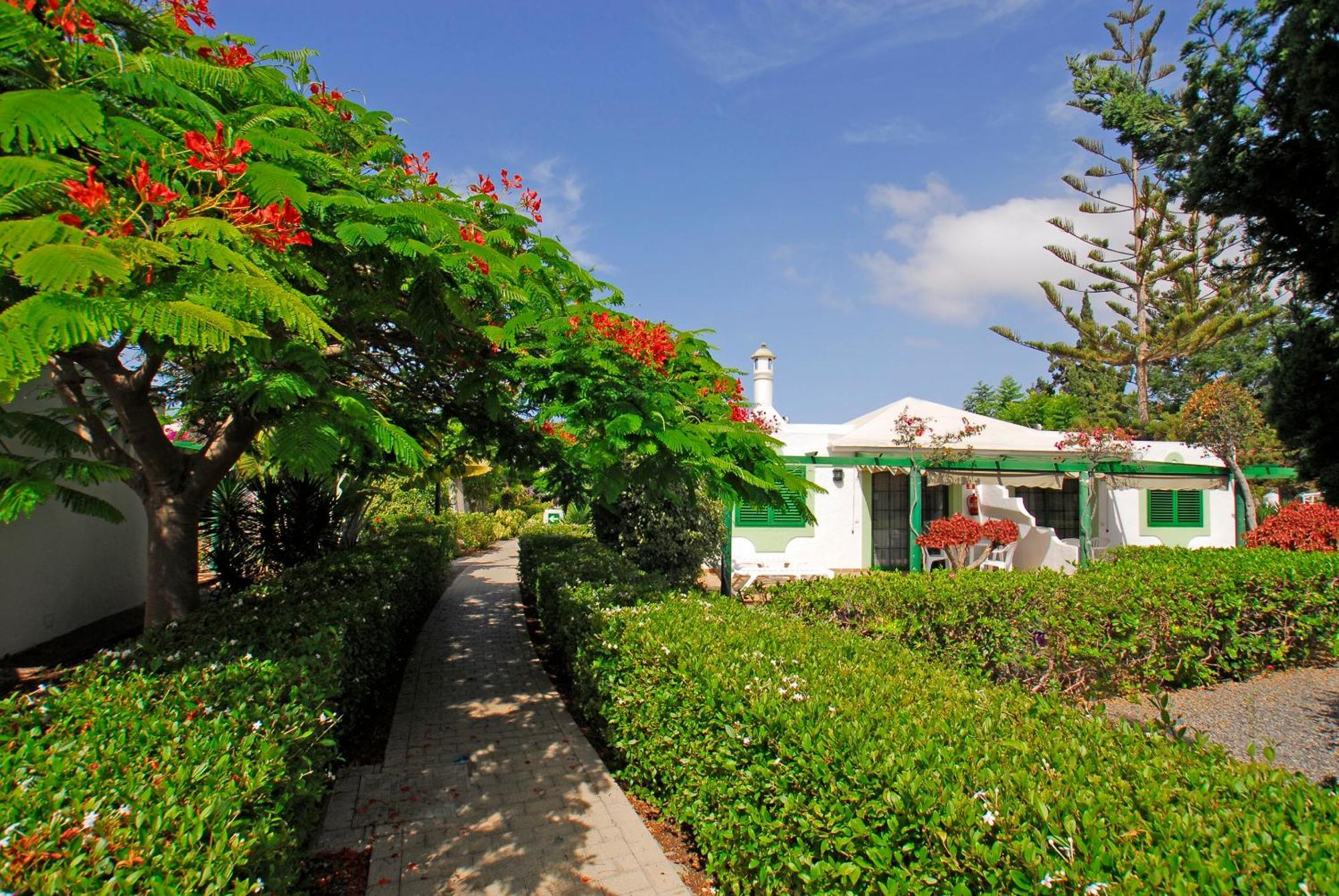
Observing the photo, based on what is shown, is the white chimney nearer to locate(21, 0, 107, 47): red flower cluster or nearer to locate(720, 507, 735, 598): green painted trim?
locate(720, 507, 735, 598): green painted trim

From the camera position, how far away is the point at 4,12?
8.45ft

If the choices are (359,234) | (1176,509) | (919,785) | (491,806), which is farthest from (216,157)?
(1176,509)

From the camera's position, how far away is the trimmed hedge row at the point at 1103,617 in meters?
5.81

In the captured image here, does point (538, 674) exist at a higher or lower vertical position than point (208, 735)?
lower

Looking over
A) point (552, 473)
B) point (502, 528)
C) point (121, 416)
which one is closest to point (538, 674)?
point (552, 473)

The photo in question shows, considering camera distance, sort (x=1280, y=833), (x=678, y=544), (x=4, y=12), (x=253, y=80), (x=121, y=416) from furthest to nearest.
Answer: (x=678, y=544)
(x=121, y=416)
(x=253, y=80)
(x=4, y=12)
(x=1280, y=833)

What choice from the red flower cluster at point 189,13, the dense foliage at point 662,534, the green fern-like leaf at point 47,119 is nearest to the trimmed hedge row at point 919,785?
the green fern-like leaf at point 47,119

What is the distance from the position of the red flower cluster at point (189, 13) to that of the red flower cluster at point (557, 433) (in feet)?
10.1

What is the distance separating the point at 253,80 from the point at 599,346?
233 cm

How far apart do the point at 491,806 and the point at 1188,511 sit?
57.7ft

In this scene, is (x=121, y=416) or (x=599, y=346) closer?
(x=599, y=346)

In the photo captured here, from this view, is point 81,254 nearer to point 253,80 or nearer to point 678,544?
point 253,80

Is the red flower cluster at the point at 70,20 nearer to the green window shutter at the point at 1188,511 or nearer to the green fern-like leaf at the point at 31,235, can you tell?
the green fern-like leaf at the point at 31,235

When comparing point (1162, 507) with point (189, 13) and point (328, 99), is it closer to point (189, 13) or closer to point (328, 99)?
point (328, 99)
